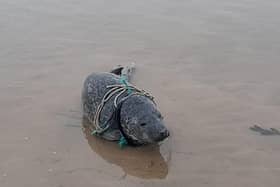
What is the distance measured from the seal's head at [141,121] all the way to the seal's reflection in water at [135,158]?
13 centimetres

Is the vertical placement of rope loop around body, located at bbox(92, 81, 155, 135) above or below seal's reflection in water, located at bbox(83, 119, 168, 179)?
above

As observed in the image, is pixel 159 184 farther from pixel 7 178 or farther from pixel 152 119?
pixel 7 178

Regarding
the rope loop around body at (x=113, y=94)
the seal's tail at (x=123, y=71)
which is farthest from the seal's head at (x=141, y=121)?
the seal's tail at (x=123, y=71)

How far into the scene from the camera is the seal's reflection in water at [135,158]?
466 cm

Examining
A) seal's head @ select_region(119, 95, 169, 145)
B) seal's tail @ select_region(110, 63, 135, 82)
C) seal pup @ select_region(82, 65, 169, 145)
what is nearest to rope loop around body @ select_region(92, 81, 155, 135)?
seal pup @ select_region(82, 65, 169, 145)

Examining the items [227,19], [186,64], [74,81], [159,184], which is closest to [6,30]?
[74,81]

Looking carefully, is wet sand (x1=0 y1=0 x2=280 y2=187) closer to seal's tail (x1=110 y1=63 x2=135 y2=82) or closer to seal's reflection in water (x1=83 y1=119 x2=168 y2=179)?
seal's reflection in water (x1=83 y1=119 x2=168 y2=179)

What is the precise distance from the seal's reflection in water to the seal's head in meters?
0.13

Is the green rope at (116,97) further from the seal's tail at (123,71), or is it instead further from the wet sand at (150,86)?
the seal's tail at (123,71)

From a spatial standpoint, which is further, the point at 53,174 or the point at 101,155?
the point at 101,155

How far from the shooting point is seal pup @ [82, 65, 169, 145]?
4883 mm

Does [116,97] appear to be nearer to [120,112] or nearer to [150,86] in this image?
[120,112]

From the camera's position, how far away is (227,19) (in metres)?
9.05

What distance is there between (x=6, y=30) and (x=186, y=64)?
130 inches
